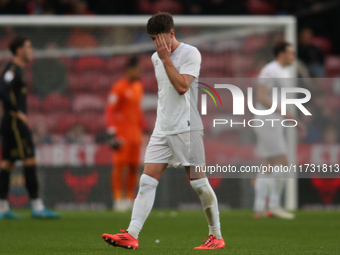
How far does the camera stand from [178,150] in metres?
4.69

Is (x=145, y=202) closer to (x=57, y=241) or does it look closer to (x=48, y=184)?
(x=57, y=241)

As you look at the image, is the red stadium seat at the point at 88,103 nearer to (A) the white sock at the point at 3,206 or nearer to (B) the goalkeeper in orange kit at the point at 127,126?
(B) the goalkeeper in orange kit at the point at 127,126

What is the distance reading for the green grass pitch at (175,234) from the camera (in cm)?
473

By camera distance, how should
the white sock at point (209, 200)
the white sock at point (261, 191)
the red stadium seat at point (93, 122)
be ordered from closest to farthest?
the white sock at point (209, 200)
the white sock at point (261, 191)
the red stadium seat at point (93, 122)

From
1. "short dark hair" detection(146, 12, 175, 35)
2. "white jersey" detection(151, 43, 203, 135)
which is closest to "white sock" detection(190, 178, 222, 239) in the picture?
"white jersey" detection(151, 43, 203, 135)

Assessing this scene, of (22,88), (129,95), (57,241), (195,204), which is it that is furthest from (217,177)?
(57,241)

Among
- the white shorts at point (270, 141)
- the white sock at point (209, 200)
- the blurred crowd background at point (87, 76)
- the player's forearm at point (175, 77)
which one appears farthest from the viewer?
the blurred crowd background at point (87, 76)

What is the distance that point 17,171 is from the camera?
33.3 ft

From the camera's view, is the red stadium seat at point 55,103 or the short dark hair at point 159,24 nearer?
the short dark hair at point 159,24

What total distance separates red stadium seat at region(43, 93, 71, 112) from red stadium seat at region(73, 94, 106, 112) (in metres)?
0.14

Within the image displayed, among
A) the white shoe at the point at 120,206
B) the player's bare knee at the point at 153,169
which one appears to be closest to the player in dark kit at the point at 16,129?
the white shoe at the point at 120,206

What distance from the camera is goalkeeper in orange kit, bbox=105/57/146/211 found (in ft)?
32.3

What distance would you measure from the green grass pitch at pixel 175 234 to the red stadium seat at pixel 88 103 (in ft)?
6.99

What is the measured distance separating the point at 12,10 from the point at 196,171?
8.71m
